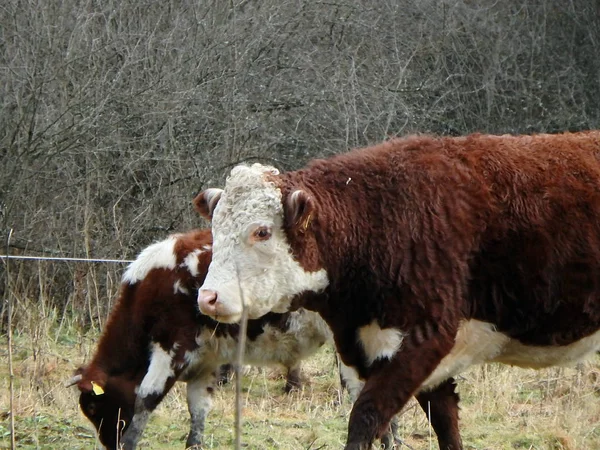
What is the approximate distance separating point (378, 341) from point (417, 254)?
0.48 m

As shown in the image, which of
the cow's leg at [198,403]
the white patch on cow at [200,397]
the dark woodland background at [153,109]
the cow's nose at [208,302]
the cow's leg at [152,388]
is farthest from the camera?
the dark woodland background at [153,109]

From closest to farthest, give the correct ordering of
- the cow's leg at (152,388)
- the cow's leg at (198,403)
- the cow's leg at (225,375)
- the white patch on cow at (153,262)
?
1. the cow's leg at (152,388)
2. the cow's leg at (198,403)
3. the white patch on cow at (153,262)
4. the cow's leg at (225,375)

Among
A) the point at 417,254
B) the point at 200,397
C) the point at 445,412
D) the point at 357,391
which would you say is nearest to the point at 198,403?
the point at 200,397

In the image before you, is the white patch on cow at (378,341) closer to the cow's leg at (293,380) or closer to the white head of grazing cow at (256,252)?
the white head of grazing cow at (256,252)

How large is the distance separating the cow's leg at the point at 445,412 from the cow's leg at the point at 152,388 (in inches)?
97.2

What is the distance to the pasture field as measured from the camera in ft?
23.7

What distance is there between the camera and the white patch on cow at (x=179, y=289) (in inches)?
316

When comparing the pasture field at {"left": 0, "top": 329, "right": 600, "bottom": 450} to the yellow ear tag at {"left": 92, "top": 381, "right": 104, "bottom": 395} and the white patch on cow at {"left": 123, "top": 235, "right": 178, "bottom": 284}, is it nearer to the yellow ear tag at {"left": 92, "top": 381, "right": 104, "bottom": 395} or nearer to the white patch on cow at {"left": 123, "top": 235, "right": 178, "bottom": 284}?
the yellow ear tag at {"left": 92, "top": 381, "right": 104, "bottom": 395}

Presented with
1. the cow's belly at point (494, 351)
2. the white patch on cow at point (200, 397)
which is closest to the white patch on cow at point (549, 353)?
the cow's belly at point (494, 351)

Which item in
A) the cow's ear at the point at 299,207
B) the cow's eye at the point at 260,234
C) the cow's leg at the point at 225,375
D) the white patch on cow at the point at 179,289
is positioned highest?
the cow's ear at the point at 299,207

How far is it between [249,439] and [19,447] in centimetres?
155

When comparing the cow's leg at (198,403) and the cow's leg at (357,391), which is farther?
the cow's leg at (198,403)

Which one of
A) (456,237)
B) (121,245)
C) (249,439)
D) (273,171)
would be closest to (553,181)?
(456,237)

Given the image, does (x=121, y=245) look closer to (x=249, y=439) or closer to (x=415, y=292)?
(x=249, y=439)
